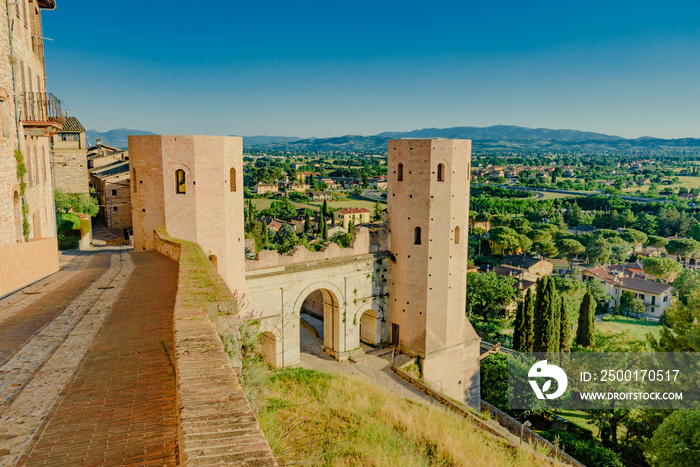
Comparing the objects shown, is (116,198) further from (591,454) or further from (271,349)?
(591,454)

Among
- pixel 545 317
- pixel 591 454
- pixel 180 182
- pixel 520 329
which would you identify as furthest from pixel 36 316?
pixel 520 329

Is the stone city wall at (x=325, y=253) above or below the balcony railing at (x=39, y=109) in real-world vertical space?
below

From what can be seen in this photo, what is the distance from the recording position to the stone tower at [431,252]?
1988 centimetres

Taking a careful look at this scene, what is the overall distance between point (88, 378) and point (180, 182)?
488 inches

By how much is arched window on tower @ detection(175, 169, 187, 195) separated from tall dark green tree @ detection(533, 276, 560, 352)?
849 inches

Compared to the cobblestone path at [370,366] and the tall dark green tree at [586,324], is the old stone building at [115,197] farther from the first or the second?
the tall dark green tree at [586,324]

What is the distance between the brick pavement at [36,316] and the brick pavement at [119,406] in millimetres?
906

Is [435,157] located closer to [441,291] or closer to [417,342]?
[441,291]

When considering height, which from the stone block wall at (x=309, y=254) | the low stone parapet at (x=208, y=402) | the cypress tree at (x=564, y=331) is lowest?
the cypress tree at (x=564, y=331)

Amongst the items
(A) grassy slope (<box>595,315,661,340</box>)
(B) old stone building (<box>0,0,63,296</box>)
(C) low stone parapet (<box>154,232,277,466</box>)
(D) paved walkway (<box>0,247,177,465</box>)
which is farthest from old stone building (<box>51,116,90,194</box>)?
(A) grassy slope (<box>595,315,661,340</box>)

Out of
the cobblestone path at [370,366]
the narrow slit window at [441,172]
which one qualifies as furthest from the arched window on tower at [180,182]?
the narrow slit window at [441,172]

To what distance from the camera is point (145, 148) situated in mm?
15961

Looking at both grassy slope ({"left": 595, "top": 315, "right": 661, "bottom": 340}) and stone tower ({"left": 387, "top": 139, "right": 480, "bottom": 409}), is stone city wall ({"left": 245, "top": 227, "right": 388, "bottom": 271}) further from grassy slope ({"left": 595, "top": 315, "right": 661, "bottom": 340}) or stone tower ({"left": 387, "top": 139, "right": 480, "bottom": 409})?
grassy slope ({"left": 595, "top": 315, "right": 661, "bottom": 340})

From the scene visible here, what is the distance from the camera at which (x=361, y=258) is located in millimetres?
20734
